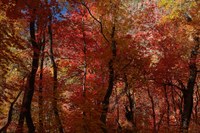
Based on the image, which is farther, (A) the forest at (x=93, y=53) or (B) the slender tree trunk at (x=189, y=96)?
(B) the slender tree trunk at (x=189, y=96)

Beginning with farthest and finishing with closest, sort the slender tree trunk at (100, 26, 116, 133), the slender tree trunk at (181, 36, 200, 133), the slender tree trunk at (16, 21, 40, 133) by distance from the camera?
the slender tree trunk at (100, 26, 116, 133)
the slender tree trunk at (181, 36, 200, 133)
the slender tree trunk at (16, 21, 40, 133)

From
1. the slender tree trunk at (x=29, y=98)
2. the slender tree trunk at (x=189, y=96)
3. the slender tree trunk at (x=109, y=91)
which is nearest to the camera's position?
the slender tree trunk at (x=29, y=98)

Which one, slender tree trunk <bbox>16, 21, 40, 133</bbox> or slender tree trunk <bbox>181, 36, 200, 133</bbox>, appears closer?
slender tree trunk <bbox>16, 21, 40, 133</bbox>

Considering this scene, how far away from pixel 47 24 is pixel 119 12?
4311mm

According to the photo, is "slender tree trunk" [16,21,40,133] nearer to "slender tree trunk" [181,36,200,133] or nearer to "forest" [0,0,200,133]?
"forest" [0,0,200,133]

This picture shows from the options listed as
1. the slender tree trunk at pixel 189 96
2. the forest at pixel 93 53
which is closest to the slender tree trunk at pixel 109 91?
the forest at pixel 93 53

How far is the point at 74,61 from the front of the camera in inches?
823

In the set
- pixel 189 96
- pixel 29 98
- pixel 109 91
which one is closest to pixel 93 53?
pixel 109 91

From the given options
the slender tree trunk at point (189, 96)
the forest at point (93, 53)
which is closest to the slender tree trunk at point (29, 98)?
the forest at point (93, 53)

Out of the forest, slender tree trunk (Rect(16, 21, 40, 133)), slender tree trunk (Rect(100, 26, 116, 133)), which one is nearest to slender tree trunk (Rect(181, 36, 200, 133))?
the forest

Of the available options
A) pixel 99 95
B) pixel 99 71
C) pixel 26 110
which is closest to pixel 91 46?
pixel 99 71

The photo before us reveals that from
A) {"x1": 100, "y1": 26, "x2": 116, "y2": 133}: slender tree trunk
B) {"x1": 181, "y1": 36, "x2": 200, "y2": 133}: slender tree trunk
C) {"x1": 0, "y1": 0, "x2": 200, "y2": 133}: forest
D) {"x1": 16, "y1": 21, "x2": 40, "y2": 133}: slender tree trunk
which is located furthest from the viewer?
{"x1": 100, "y1": 26, "x2": 116, "y2": 133}: slender tree trunk

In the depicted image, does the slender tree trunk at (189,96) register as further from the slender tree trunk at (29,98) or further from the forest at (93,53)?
the slender tree trunk at (29,98)

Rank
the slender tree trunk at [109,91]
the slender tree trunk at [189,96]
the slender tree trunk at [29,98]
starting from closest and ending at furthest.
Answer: the slender tree trunk at [29,98], the slender tree trunk at [189,96], the slender tree trunk at [109,91]
